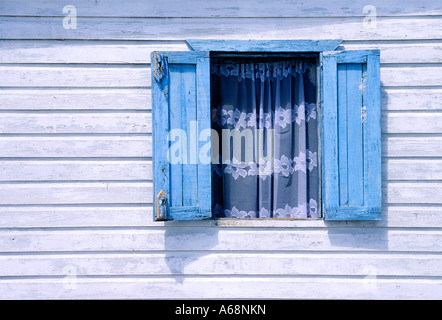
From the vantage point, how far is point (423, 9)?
3178 millimetres

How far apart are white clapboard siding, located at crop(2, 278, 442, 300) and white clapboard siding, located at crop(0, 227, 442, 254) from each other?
0.73 ft

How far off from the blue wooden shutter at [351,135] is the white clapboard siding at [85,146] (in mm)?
1361

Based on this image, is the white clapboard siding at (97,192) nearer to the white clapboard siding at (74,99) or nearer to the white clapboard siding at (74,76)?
the white clapboard siding at (74,99)

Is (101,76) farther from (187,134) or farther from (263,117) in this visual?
(263,117)

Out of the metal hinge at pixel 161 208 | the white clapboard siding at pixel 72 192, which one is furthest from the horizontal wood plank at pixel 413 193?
the white clapboard siding at pixel 72 192

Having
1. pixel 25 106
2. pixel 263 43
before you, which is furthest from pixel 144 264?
pixel 263 43

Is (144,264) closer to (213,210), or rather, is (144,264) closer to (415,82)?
(213,210)

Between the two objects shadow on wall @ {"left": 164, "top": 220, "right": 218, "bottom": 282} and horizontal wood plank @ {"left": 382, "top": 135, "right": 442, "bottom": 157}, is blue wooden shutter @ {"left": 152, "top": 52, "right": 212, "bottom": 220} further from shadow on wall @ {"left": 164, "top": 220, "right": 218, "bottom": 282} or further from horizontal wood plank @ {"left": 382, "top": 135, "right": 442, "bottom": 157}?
horizontal wood plank @ {"left": 382, "top": 135, "right": 442, "bottom": 157}

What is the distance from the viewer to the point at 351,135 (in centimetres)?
311

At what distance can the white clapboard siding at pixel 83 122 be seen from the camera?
317 cm

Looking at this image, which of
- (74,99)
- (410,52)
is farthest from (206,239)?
(410,52)

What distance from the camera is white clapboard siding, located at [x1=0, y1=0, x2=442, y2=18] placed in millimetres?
3186

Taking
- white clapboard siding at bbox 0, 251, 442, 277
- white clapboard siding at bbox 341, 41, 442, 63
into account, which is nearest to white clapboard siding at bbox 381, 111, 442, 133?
white clapboard siding at bbox 341, 41, 442, 63

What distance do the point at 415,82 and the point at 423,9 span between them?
557mm
